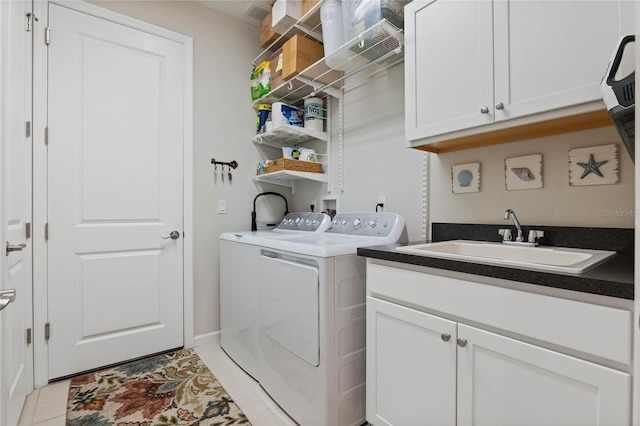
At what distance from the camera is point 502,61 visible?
119 centimetres

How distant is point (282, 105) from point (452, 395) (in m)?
2.13

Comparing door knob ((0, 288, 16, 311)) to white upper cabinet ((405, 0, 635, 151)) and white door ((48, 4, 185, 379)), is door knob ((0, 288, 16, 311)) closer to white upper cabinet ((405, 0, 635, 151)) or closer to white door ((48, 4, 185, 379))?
white door ((48, 4, 185, 379))

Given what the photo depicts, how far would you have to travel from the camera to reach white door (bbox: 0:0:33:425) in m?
1.25

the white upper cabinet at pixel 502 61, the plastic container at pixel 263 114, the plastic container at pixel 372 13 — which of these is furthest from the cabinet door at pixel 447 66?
the plastic container at pixel 263 114

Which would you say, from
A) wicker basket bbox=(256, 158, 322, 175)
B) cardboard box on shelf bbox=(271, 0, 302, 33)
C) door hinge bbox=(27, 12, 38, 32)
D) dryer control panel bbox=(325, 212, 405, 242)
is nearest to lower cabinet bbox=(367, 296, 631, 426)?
dryer control panel bbox=(325, 212, 405, 242)

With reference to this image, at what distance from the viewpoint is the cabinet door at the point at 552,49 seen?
0.98 m

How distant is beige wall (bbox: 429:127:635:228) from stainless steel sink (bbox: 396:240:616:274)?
15 cm

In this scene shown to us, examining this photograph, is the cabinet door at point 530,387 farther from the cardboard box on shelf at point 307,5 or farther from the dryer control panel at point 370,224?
the cardboard box on shelf at point 307,5

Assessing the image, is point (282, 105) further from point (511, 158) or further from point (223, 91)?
point (511, 158)

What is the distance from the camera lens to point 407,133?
4.98ft

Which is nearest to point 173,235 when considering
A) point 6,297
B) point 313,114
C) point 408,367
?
point 313,114

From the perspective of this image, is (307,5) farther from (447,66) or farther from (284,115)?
(447,66)

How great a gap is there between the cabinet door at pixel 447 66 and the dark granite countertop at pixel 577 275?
61 centimetres

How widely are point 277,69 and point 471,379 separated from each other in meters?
2.25
